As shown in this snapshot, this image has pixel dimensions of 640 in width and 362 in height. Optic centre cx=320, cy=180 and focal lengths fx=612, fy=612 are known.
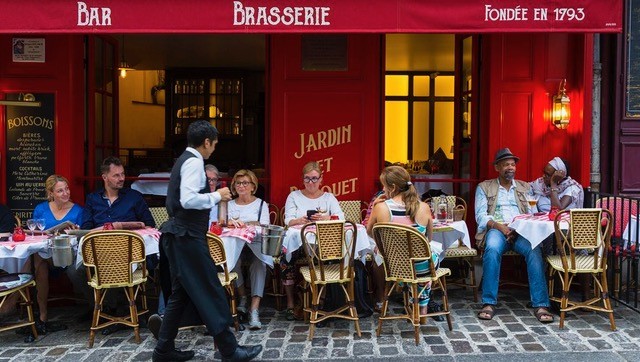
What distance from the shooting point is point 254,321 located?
213 inches

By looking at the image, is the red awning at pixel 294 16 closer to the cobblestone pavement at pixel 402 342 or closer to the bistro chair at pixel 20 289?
the bistro chair at pixel 20 289

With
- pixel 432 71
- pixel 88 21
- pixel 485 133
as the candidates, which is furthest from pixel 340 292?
pixel 432 71

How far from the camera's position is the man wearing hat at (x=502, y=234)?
5684 millimetres

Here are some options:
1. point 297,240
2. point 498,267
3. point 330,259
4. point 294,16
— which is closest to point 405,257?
point 330,259

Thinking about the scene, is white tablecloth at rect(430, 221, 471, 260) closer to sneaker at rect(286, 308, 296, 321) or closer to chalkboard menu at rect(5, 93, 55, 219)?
sneaker at rect(286, 308, 296, 321)

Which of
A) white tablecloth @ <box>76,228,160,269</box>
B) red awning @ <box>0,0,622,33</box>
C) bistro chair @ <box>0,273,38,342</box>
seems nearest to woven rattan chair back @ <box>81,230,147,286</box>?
white tablecloth @ <box>76,228,160,269</box>

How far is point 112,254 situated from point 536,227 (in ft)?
12.2

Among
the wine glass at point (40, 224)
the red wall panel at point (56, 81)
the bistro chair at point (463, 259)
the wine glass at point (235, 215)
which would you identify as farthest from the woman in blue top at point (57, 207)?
the bistro chair at point (463, 259)

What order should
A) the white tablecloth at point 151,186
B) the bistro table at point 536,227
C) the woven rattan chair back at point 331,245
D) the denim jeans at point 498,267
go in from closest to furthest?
the woven rattan chair back at point 331,245 < the bistro table at point 536,227 < the denim jeans at point 498,267 < the white tablecloth at point 151,186

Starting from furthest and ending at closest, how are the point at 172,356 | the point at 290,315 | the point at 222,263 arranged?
the point at 290,315
the point at 222,263
the point at 172,356

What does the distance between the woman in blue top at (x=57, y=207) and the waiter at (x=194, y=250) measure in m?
1.95

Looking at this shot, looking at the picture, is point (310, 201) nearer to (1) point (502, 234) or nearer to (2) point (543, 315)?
(1) point (502, 234)

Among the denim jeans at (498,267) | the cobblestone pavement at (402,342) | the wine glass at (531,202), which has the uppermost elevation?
the wine glass at (531,202)

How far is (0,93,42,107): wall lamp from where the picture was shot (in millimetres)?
6250
